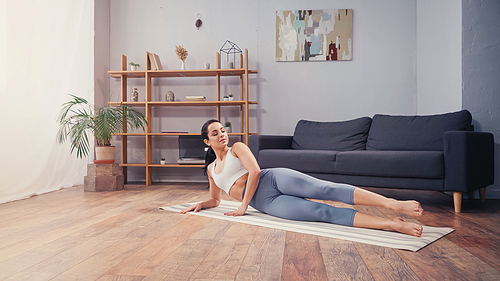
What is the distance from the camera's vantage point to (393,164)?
2.72 metres

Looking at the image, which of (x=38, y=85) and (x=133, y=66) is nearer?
(x=38, y=85)

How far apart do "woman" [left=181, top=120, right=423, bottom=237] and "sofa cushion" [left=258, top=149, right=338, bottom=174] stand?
3.52 feet

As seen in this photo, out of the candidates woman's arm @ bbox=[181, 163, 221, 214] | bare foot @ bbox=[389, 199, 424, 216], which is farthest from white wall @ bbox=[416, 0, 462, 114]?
woman's arm @ bbox=[181, 163, 221, 214]

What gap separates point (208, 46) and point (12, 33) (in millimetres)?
2271

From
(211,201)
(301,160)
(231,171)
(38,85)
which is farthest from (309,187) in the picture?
(38,85)

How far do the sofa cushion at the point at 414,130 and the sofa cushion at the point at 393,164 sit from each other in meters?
0.56

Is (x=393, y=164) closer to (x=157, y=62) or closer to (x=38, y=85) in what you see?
(x=157, y=62)

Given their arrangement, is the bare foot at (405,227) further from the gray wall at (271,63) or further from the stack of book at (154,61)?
the stack of book at (154,61)

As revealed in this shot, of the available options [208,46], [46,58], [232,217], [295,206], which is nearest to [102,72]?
[46,58]

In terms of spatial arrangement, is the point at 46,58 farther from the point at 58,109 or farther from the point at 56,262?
the point at 56,262

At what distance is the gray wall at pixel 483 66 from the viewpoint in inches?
121

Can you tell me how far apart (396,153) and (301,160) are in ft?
2.82

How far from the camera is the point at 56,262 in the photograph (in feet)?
4.57

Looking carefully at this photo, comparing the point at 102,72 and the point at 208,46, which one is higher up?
the point at 208,46
